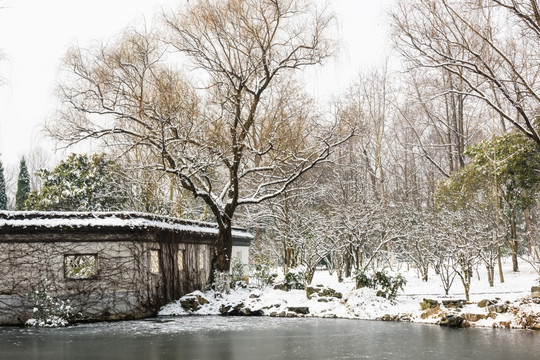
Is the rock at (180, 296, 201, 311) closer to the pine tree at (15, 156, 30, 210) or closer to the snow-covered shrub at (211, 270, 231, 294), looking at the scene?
the snow-covered shrub at (211, 270, 231, 294)

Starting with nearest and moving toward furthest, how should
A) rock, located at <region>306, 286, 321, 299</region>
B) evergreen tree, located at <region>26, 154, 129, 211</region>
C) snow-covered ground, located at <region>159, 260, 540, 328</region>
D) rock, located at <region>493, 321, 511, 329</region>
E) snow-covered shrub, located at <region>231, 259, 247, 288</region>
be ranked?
rock, located at <region>493, 321, 511, 329</region> → snow-covered ground, located at <region>159, 260, 540, 328</region> → rock, located at <region>306, 286, 321, 299</region> → snow-covered shrub, located at <region>231, 259, 247, 288</region> → evergreen tree, located at <region>26, 154, 129, 211</region>

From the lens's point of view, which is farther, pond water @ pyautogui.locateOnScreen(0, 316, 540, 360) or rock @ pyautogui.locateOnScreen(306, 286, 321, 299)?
rock @ pyautogui.locateOnScreen(306, 286, 321, 299)

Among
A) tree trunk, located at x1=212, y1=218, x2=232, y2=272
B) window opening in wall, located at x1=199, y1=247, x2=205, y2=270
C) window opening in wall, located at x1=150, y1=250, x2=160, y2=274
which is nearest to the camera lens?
window opening in wall, located at x1=150, y1=250, x2=160, y2=274

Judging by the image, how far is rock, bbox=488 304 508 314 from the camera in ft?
44.0

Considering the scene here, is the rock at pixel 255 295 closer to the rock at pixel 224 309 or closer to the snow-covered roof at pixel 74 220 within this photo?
the rock at pixel 224 309

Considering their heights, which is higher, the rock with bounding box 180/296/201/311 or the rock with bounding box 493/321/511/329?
the rock with bounding box 180/296/201/311

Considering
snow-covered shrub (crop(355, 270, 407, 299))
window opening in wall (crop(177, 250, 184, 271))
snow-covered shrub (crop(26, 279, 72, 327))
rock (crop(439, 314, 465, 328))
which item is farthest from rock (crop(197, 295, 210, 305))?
rock (crop(439, 314, 465, 328))

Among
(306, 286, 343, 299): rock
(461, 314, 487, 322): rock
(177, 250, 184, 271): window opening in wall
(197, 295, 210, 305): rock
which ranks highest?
(177, 250, 184, 271): window opening in wall

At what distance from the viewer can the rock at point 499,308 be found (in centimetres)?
1340

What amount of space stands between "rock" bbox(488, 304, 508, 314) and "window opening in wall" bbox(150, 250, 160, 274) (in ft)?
32.5

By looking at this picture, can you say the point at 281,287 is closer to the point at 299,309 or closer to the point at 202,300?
the point at 299,309

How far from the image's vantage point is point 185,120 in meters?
18.7

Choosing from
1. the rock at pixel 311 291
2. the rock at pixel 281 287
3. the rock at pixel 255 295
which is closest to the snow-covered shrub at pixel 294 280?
the rock at pixel 281 287

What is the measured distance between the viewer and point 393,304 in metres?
15.9
